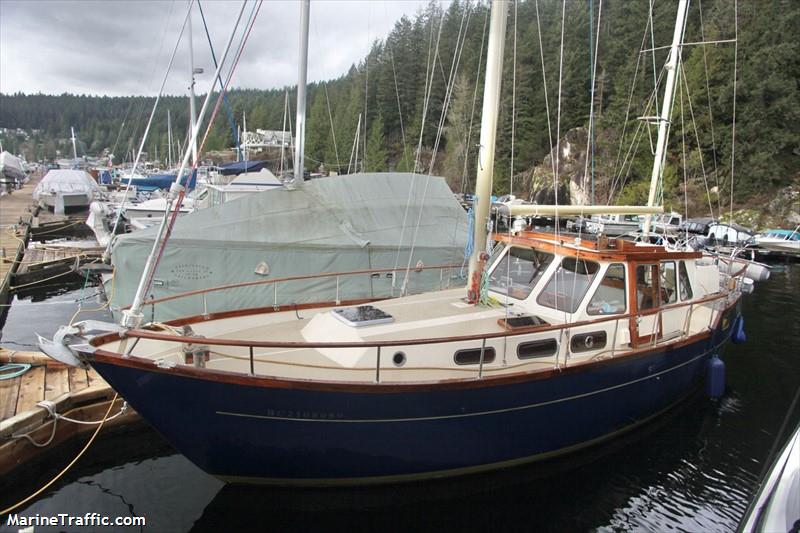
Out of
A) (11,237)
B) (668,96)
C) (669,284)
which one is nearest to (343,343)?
(669,284)

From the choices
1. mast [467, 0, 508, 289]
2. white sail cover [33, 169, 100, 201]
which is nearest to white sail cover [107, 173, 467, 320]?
mast [467, 0, 508, 289]

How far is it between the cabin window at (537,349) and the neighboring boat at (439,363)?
28 mm

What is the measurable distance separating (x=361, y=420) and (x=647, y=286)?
16.7ft

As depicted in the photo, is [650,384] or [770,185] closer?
[650,384]

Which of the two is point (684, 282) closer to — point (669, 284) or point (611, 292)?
point (669, 284)

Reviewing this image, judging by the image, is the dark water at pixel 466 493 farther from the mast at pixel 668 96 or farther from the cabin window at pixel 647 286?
the mast at pixel 668 96

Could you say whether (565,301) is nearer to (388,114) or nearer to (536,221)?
(536,221)

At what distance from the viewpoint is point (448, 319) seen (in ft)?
22.3

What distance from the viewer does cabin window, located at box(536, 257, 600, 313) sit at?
7238 mm

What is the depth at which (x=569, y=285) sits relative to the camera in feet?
24.3

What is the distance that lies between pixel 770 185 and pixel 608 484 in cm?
3724

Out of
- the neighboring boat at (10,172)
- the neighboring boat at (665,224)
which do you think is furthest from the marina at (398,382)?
the neighboring boat at (10,172)

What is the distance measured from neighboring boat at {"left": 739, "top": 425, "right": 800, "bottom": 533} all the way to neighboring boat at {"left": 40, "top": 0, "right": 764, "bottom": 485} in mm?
2224

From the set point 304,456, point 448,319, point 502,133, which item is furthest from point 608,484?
point 502,133
